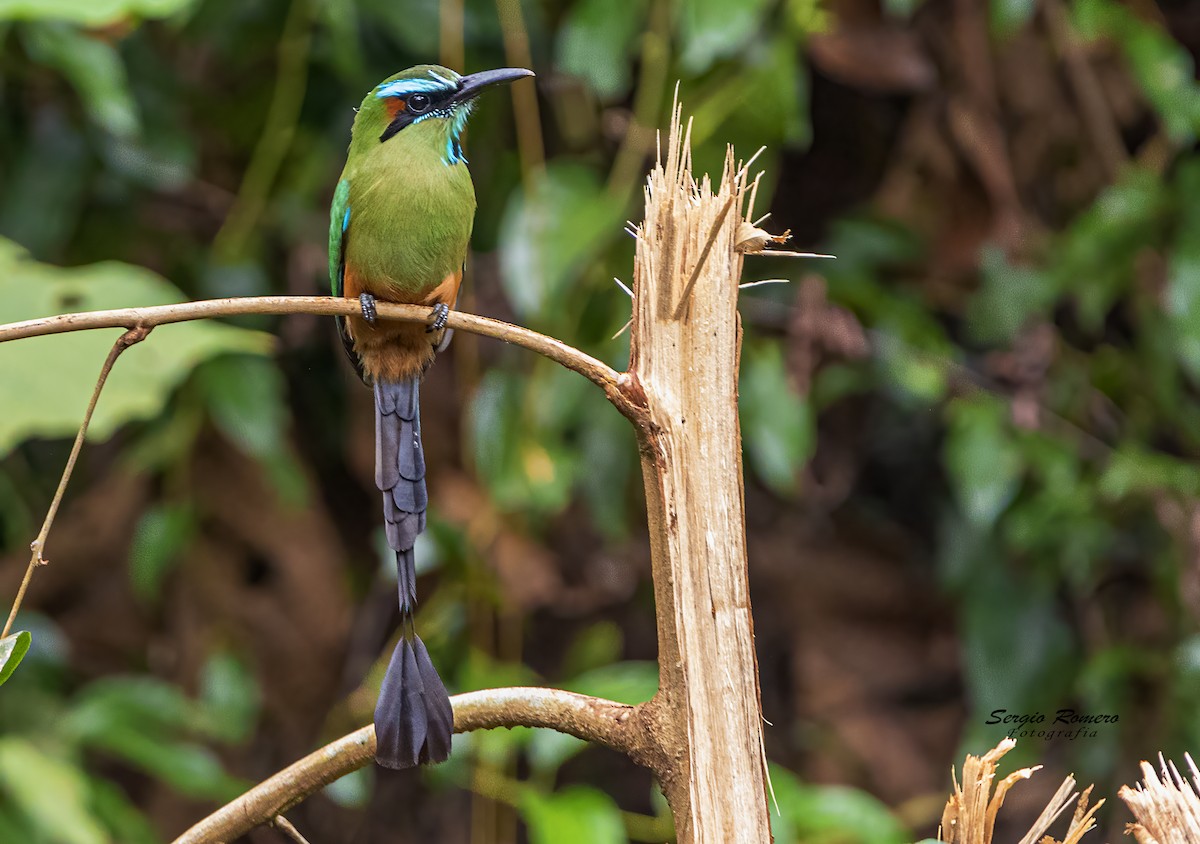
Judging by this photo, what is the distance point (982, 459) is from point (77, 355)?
1.70 metres

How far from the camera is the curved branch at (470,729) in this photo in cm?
104

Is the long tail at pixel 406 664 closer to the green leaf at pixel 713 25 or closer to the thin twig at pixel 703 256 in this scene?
the thin twig at pixel 703 256

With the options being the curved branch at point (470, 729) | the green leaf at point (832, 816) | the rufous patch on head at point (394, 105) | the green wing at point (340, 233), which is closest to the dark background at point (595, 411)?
the green leaf at point (832, 816)

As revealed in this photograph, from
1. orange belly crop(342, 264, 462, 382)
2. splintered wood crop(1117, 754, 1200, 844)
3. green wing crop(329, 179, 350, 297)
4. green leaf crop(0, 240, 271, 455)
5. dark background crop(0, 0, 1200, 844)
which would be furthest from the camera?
dark background crop(0, 0, 1200, 844)

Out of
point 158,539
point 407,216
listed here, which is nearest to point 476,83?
point 407,216

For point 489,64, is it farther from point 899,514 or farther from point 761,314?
point 899,514

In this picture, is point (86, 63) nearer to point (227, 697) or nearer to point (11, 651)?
point (227, 697)

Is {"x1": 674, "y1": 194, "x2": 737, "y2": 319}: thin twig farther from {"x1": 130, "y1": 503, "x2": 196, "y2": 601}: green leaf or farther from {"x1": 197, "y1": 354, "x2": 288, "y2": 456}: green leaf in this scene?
{"x1": 130, "y1": 503, "x2": 196, "y2": 601}: green leaf

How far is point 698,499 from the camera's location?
103 cm

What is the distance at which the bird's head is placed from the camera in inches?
68.1

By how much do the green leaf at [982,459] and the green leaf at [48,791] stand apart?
1.73 metres

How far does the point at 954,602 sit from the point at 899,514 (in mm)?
279

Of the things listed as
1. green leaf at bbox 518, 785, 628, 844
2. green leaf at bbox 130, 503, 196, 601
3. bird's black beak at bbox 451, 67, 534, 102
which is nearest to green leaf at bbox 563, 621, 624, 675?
green leaf at bbox 518, 785, 628, 844

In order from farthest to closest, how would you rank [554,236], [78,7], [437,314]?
[554,236] → [78,7] → [437,314]
